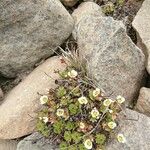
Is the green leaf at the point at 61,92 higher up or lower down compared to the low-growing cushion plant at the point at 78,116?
higher up

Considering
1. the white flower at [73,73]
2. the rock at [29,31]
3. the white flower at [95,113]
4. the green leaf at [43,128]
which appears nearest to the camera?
the white flower at [95,113]

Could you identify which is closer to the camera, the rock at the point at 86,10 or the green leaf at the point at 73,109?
the green leaf at the point at 73,109

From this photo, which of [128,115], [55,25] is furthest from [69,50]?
[128,115]

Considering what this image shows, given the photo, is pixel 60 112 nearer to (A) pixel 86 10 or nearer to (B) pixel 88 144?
(B) pixel 88 144

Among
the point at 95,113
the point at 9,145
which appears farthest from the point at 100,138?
the point at 9,145

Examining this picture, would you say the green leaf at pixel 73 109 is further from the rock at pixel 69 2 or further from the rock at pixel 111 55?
the rock at pixel 69 2

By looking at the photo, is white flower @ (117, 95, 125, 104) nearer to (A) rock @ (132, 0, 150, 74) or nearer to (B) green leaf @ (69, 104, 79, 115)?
(B) green leaf @ (69, 104, 79, 115)

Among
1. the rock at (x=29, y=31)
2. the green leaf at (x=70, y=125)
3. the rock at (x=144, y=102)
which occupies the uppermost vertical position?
the rock at (x=29, y=31)

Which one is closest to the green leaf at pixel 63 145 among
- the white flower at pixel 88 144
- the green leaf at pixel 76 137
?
the green leaf at pixel 76 137
